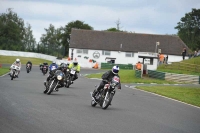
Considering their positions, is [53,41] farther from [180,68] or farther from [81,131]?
[81,131]

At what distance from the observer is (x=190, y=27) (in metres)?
136

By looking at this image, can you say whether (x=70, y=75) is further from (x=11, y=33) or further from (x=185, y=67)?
(x=11, y=33)

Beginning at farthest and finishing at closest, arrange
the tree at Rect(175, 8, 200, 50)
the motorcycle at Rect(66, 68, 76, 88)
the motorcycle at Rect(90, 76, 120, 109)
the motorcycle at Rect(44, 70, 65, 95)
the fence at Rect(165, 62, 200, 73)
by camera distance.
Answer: the tree at Rect(175, 8, 200, 50) < the fence at Rect(165, 62, 200, 73) < the motorcycle at Rect(66, 68, 76, 88) < the motorcycle at Rect(44, 70, 65, 95) < the motorcycle at Rect(90, 76, 120, 109)

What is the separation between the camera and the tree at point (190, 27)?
133 meters

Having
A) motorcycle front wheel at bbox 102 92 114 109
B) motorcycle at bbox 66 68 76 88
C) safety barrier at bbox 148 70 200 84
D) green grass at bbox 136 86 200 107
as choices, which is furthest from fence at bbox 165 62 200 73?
motorcycle front wheel at bbox 102 92 114 109

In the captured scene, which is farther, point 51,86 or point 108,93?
point 51,86

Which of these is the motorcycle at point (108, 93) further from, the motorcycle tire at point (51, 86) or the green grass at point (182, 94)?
the green grass at point (182, 94)

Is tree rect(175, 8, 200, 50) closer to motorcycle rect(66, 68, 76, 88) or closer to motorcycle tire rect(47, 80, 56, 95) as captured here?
motorcycle rect(66, 68, 76, 88)

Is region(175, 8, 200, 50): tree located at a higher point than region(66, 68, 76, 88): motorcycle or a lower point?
higher

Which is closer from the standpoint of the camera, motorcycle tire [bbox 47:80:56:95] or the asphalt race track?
the asphalt race track

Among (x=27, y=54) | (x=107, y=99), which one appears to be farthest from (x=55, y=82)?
(x=27, y=54)

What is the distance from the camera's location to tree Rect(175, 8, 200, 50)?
13261 centimetres

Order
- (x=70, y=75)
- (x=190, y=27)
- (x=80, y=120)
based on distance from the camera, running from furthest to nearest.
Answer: (x=190, y=27)
(x=70, y=75)
(x=80, y=120)

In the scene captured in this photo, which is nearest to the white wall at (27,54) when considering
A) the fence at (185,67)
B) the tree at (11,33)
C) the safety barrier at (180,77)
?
the tree at (11,33)
